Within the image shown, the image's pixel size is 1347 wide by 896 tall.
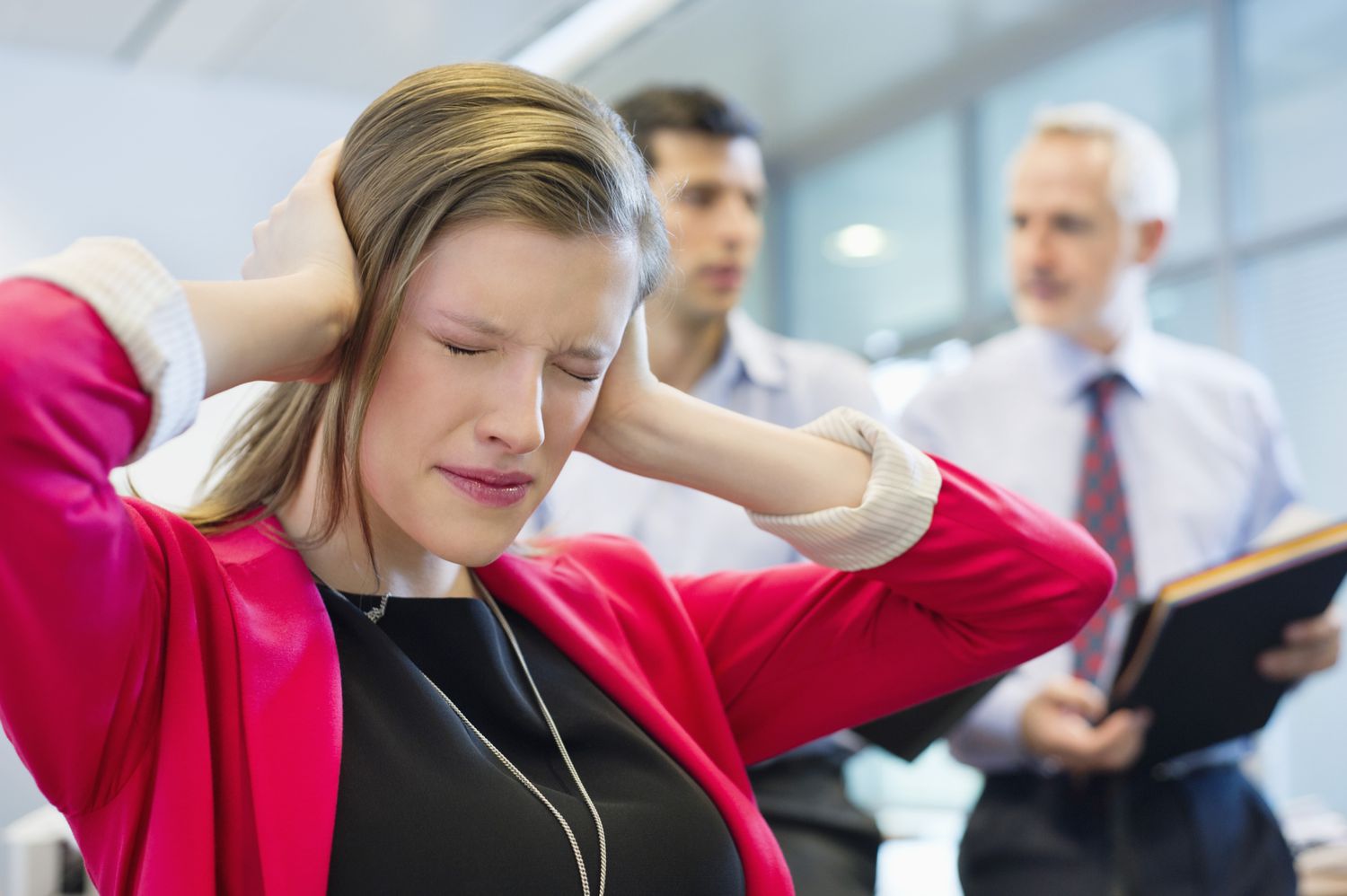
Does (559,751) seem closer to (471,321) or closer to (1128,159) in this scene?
(471,321)

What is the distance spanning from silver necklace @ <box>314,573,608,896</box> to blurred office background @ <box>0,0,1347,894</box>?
→ 301 centimetres

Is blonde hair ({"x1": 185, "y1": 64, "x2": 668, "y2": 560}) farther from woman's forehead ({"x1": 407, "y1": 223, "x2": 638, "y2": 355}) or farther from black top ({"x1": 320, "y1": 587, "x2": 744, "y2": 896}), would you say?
black top ({"x1": 320, "y1": 587, "x2": 744, "y2": 896})

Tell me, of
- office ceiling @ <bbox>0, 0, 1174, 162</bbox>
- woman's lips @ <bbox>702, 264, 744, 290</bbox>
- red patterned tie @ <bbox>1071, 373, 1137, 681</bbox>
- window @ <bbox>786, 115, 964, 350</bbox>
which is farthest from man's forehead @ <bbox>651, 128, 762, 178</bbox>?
window @ <bbox>786, 115, 964, 350</bbox>

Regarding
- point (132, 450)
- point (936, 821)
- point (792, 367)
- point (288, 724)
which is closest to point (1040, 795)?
point (792, 367)

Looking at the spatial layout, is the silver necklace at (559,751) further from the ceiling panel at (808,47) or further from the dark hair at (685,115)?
the ceiling panel at (808,47)

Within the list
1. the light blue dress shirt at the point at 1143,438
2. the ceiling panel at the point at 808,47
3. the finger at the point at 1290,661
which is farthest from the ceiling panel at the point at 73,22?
the finger at the point at 1290,661

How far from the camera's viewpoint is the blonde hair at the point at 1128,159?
2703 mm

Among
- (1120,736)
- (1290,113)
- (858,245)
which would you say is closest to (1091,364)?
(1120,736)

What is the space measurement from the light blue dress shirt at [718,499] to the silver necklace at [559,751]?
966 millimetres

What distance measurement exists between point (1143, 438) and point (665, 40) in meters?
3.71

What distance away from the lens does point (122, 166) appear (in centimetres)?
469

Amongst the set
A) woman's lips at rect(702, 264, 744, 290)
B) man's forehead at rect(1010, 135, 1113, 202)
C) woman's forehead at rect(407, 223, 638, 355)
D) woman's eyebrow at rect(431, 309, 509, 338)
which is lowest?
woman's eyebrow at rect(431, 309, 509, 338)

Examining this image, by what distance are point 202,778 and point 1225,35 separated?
4998 millimetres

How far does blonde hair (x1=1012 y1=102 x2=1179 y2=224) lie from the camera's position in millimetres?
2703
